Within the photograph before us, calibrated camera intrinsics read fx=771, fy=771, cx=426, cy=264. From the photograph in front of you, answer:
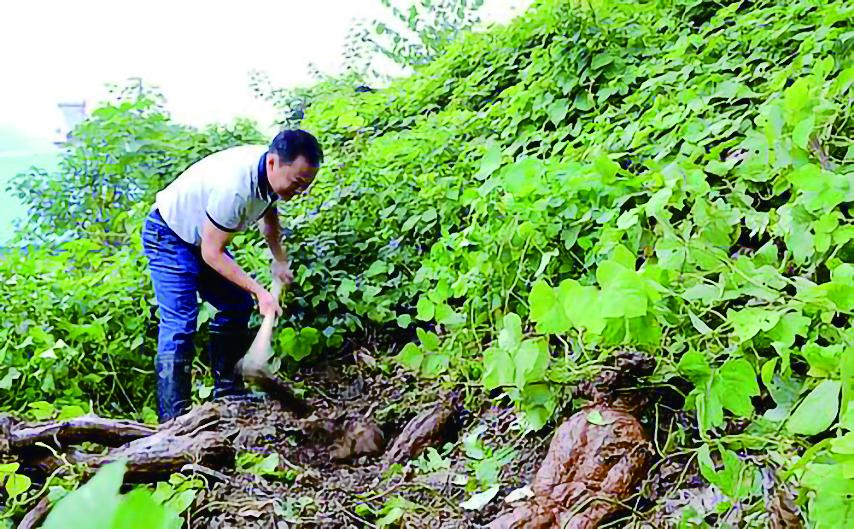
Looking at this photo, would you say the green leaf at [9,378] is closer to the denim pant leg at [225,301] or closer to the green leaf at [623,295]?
the denim pant leg at [225,301]

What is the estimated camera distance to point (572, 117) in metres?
2.85

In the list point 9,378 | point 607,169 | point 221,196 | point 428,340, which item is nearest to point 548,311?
point 607,169

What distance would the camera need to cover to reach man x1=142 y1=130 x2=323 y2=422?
2486mm

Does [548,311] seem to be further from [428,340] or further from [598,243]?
[428,340]

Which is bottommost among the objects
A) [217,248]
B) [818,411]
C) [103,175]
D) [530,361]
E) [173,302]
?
[818,411]

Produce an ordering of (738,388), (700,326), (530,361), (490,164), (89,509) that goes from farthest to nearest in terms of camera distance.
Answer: (490,164) → (530,361) → (700,326) → (738,388) → (89,509)

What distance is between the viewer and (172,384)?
2.62 meters

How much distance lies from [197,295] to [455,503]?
151cm

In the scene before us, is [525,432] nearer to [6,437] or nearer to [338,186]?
[6,437]

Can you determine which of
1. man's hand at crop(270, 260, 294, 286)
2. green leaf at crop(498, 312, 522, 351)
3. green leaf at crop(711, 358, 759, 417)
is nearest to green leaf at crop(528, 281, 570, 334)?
green leaf at crop(498, 312, 522, 351)

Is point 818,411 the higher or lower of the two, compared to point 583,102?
lower

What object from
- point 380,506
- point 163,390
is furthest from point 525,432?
point 163,390

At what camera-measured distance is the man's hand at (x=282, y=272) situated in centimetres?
275

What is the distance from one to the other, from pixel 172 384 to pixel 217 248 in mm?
519
